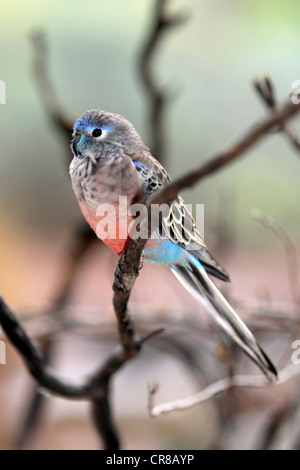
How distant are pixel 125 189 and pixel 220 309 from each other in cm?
46

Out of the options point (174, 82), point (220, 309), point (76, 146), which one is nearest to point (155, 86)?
point (220, 309)

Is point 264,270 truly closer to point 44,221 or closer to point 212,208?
point 212,208

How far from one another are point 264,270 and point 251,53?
4.48 ft

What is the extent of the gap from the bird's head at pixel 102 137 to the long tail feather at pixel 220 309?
0.40m

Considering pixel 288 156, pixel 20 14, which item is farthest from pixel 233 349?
pixel 20 14

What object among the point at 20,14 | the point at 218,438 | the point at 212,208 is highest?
the point at 20,14

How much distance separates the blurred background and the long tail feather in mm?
833

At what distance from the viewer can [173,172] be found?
2.24m

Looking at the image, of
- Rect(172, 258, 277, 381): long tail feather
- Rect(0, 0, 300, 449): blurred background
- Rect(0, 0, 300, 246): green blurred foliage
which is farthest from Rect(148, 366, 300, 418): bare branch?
Rect(0, 0, 300, 246): green blurred foliage

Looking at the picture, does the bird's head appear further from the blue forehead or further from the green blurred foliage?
the green blurred foliage

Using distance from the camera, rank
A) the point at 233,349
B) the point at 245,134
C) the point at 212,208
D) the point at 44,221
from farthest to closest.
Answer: the point at 44,221
the point at 212,208
the point at 233,349
the point at 245,134

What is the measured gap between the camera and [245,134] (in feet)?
1.69

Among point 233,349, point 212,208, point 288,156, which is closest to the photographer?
point 233,349

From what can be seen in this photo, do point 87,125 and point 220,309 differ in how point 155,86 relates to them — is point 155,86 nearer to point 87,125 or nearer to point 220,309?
point 220,309
